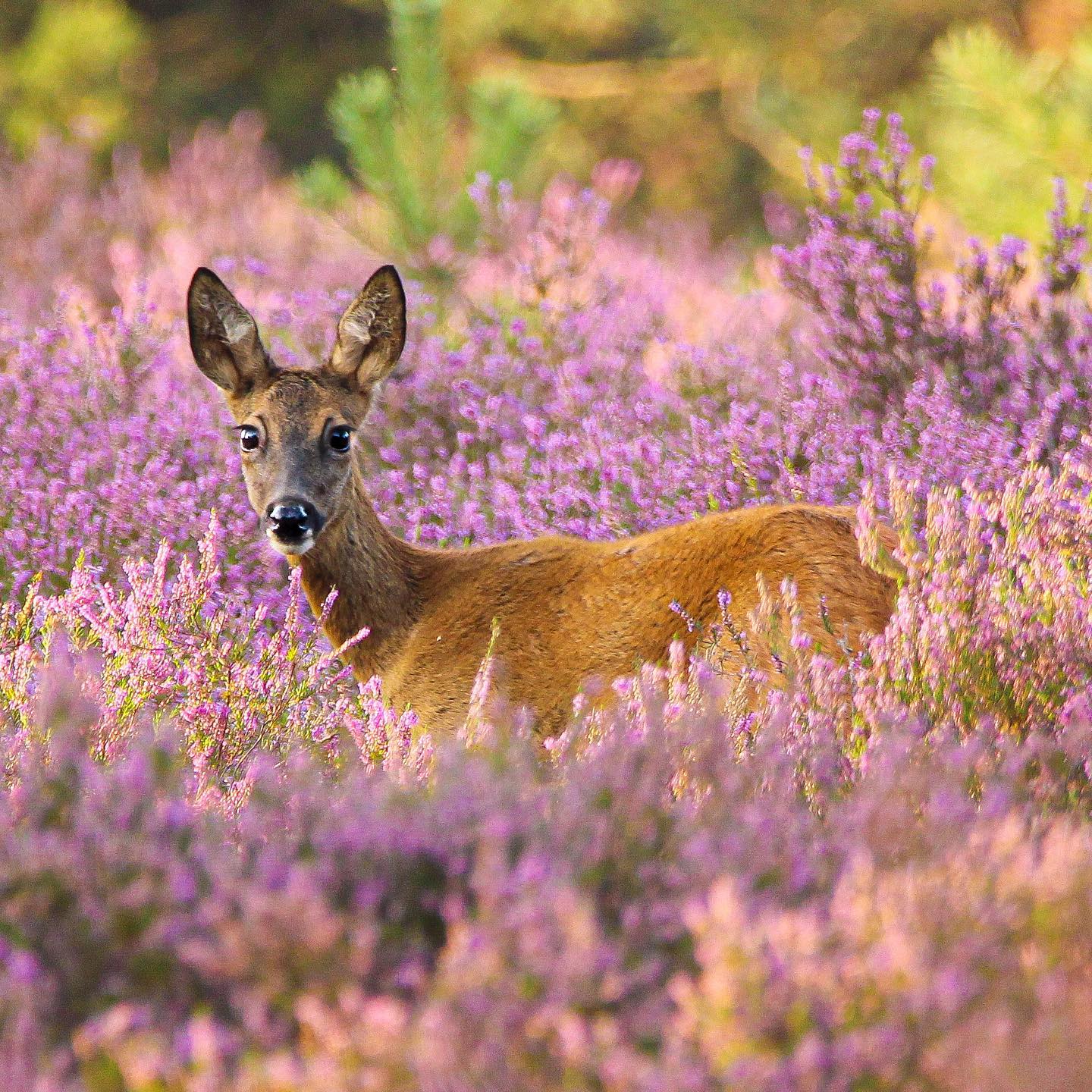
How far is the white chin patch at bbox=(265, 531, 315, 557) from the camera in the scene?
15.8 feet

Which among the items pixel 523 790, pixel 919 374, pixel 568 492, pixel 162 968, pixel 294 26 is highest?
pixel 294 26

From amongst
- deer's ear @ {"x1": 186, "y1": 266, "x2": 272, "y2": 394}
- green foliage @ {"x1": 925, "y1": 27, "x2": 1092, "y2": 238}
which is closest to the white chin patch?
deer's ear @ {"x1": 186, "y1": 266, "x2": 272, "y2": 394}

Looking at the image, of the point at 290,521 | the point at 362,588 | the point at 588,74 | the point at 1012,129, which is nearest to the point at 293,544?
the point at 290,521

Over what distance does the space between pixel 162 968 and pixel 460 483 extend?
365cm

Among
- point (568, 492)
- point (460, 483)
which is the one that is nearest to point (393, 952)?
point (568, 492)

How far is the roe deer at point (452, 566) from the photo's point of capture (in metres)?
4.42

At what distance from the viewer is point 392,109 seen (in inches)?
433

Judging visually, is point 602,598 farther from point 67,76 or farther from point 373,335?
point 67,76

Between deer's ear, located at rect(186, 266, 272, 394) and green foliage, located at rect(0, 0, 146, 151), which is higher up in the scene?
green foliage, located at rect(0, 0, 146, 151)

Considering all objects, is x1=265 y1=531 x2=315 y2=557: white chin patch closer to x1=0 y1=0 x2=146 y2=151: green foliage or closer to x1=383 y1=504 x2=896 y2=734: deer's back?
x1=383 y1=504 x2=896 y2=734: deer's back

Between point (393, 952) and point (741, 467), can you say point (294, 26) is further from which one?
point (393, 952)

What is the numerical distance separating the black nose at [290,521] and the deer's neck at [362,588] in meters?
0.16

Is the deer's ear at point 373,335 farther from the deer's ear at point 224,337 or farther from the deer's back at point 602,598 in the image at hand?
the deer's back at point 602,598

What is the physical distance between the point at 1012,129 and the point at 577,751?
285 inches
